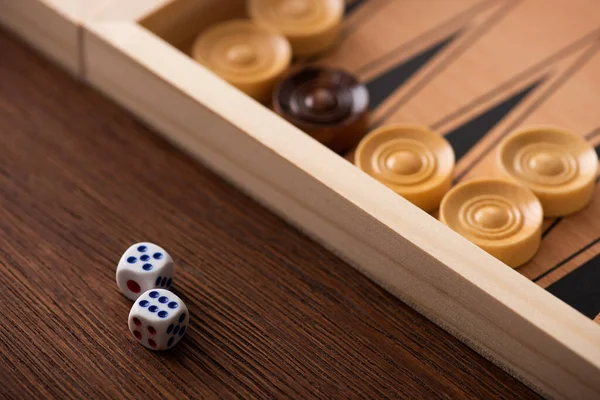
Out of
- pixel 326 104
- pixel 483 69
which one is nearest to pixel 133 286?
pixel 326 104

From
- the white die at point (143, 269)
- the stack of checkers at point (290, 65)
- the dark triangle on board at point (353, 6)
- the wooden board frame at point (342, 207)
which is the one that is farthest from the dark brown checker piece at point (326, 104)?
the white die at point (143, 269)

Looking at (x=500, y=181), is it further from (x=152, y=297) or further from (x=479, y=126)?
(x=152, y=297)

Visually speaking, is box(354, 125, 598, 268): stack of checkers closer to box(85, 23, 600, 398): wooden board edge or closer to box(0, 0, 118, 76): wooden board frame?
box(85, 23, 600, 398): wooden board edge

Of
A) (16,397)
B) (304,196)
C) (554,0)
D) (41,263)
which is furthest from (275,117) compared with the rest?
(554,0)

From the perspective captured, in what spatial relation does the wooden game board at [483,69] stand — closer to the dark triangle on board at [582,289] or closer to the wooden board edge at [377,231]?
the dark triangle on board at [582,289]

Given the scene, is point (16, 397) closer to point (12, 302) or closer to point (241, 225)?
point (12, 302)
